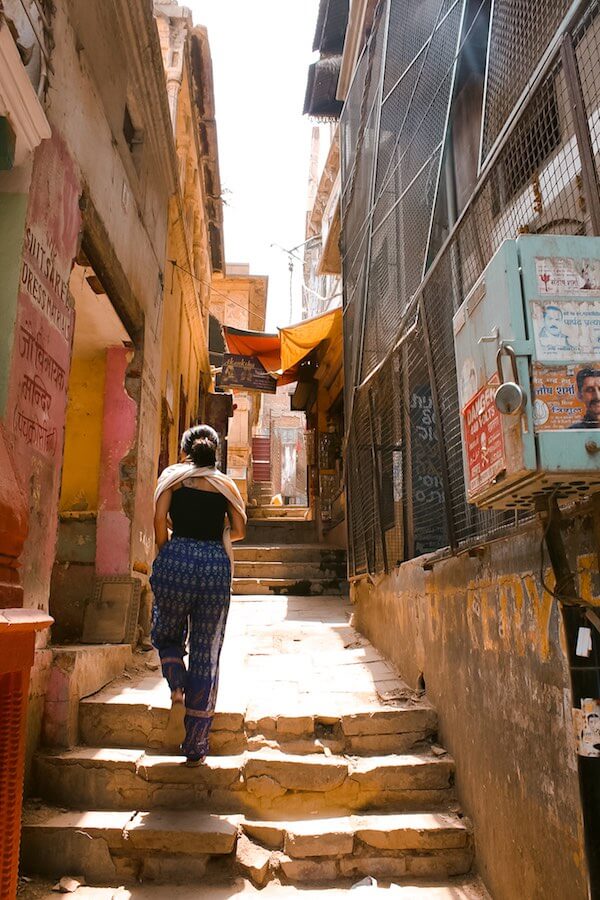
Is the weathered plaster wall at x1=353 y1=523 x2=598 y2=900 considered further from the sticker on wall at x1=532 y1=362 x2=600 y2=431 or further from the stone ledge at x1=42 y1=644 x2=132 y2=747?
the stone ledge at x1=42 y1=644 x2=132 y2=747

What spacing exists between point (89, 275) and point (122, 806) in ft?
11.1

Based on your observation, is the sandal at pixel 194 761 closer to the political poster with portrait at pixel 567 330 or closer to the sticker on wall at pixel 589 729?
the sticker on wall at pixel 589 729

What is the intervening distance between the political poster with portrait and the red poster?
17cm

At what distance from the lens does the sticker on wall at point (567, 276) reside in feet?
5.70

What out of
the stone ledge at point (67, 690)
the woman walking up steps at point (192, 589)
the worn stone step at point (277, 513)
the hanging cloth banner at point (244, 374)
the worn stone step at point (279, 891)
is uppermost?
the hanging cloth banner at point (244, 374)

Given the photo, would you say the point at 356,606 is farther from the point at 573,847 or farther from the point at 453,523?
the point at 573,847

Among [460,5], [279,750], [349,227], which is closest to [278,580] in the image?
[349,227]

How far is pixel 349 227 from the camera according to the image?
890 centimetres

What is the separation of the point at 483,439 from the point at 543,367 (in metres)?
0.32

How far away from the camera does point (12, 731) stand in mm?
1720

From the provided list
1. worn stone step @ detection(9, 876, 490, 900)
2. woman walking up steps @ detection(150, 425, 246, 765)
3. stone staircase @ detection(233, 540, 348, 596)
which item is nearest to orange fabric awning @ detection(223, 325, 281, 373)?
stone staircase @ detection(233, 540, 348, 596)

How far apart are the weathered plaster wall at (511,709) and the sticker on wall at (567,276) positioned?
2.23 ft

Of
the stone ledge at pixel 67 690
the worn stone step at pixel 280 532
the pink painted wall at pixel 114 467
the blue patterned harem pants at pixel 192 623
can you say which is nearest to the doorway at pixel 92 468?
the pink painted wall at pixel 114 467

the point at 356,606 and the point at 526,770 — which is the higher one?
the point at 356,606
